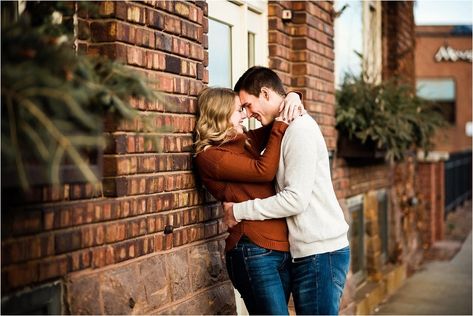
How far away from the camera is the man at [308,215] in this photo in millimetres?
4172

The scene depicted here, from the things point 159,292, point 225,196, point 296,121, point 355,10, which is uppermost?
point 355,10

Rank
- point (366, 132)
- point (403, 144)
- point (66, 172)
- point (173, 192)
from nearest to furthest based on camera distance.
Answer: point (66, 172), point (173, 192), point (366, 132), point (403, 144)

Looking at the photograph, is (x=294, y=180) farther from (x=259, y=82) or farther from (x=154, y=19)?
(x=154, y=19)

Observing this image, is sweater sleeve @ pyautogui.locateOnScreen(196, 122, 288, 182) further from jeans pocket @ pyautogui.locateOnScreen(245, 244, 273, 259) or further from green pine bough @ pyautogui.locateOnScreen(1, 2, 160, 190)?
green pine bough @ pyautogui.locateOnScreen(1, 2, 160, 190)

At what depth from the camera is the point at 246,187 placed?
14.4ft

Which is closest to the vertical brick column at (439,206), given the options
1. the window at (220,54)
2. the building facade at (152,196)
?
the building facade at (152,196)

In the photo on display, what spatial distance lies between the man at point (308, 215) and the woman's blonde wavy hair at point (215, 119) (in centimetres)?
37

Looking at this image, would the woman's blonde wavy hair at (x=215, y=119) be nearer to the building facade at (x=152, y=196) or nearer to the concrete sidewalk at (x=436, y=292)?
the building facade at (x=152, y=196)

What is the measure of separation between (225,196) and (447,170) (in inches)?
559

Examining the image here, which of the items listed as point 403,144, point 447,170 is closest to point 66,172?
point 403,144

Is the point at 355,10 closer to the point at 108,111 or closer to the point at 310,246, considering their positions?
the point at 310,246

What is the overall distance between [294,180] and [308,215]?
Answer: 21cm

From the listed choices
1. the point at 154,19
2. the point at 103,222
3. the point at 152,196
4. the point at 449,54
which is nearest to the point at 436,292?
the point at 152,196

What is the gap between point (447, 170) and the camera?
59.0 ft
